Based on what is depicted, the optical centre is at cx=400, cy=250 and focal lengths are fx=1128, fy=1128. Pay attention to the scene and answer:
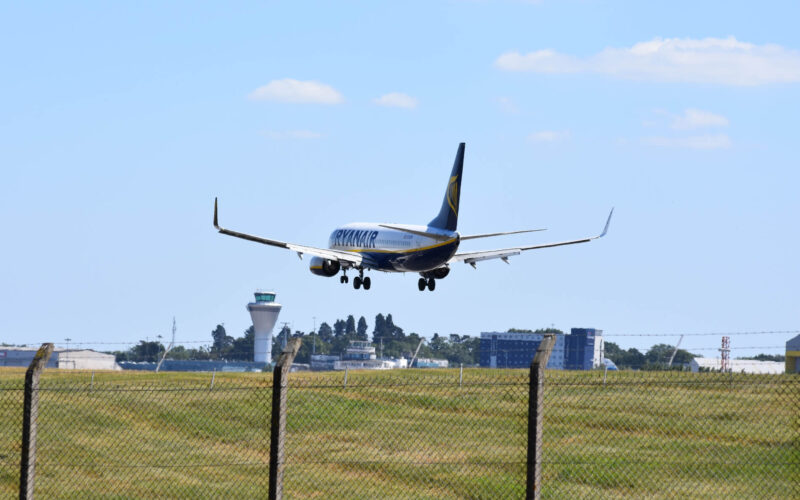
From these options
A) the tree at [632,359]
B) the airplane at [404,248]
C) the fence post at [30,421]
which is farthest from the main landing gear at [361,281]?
the fence post at [30,421]

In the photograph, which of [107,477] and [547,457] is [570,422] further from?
[107,477]

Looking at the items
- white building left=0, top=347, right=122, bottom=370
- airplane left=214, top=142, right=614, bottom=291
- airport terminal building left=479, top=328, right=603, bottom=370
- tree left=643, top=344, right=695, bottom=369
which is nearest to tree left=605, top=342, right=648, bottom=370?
tree left=643, top=344, right=695, bottom=369

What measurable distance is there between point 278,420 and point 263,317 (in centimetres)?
17285

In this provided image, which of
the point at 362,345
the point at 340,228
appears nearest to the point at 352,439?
the point at 340,228

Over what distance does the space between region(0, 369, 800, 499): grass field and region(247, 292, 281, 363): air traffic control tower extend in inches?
5830

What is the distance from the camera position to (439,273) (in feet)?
247

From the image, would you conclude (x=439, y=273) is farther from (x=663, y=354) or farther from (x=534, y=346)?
(x=534, y=346)

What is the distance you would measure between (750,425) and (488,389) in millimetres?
11429

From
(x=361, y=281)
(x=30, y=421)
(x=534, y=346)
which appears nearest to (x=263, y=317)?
(x=534, y=346)

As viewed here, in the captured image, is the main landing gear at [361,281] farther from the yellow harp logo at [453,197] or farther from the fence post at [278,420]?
the fence post at [278,420]

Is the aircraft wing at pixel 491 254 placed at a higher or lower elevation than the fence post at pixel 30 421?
higher

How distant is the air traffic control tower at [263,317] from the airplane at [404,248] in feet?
347

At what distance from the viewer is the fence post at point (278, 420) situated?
12.2 m

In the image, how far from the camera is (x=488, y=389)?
36938mm
